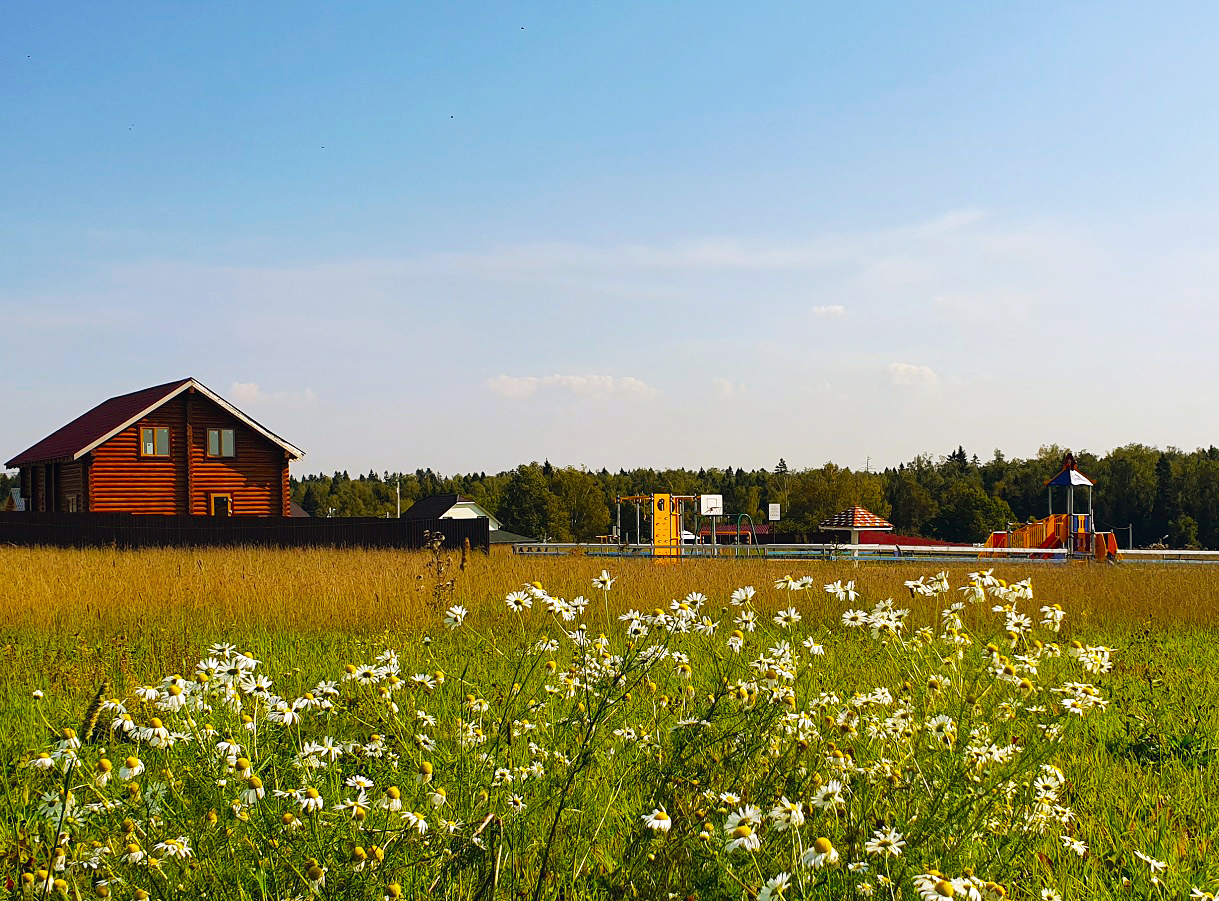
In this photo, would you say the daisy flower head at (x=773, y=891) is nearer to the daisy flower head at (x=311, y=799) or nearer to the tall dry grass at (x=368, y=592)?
the daisy flower head at (x=311, y=799)

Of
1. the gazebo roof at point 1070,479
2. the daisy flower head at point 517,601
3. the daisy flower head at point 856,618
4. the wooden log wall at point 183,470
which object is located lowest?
the daisy flower head at point 856,618

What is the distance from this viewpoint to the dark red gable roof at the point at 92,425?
120 feet

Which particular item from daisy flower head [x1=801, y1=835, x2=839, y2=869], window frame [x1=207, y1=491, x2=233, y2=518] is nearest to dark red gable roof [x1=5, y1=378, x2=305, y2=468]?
window frame [x1=207, y1=491, x2=233, y2=518]

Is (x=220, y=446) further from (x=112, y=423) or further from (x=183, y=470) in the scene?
(x=112, y=423)

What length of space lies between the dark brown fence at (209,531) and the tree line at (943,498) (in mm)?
49446

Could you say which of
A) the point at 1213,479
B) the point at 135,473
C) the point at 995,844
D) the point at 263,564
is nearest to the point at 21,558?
the point at 263,564

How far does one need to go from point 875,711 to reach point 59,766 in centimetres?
312

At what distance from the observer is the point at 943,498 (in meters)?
98.1

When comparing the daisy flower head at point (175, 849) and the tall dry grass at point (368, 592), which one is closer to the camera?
the daisy flower head at point (175, 849)

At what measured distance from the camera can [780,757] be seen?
12.4 ft

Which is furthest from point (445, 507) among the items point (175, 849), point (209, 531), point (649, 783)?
point (175, 849)

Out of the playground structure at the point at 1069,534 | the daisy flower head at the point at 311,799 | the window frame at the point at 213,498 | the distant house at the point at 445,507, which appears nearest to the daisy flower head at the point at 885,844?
the daisy flower head at the point at 311,799

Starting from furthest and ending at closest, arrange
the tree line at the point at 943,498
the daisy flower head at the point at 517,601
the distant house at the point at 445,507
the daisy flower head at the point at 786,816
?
the tree line at the point at 943,498 → the distant house at the point at 445,507 → the daisy flower head at the point at 517,601 → the daisy flower head at the point at 786,816

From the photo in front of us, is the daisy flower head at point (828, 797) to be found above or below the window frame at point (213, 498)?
below
